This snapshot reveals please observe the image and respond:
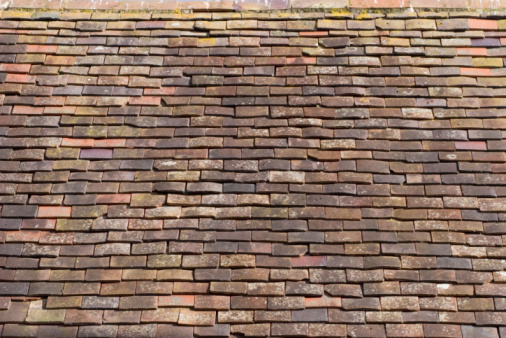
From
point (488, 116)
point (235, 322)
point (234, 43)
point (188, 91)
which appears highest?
point (234, 43)

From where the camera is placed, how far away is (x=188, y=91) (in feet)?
15.7

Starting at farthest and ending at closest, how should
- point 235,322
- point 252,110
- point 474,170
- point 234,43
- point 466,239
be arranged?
point 234,43 → point 252,110 → point 474,170 → point 466,239 → point 235,322

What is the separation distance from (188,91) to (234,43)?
65cm

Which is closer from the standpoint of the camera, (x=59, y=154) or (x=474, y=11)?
(x=59, y=154)

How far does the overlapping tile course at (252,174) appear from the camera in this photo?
3.76 meters

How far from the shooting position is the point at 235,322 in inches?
145

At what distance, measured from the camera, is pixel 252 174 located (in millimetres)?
4297

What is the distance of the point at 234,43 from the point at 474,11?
218cm

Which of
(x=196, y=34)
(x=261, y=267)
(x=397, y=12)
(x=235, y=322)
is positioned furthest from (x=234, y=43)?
(x=235, y=322)

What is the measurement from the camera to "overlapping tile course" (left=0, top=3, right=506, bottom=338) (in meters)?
3.76

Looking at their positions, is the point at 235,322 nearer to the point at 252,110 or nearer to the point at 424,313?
the point at 424,313

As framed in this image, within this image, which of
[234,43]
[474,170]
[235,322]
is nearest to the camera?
[235,322]

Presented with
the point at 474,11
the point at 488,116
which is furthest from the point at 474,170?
the point at 474,11

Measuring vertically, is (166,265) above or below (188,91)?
below
